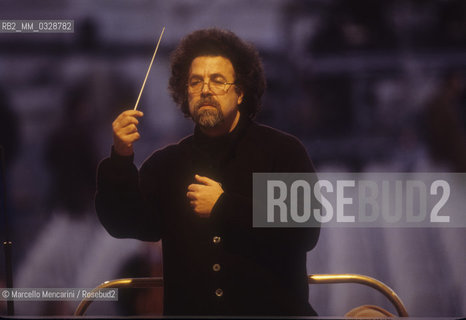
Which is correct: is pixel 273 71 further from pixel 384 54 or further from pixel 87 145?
pixel 87 145

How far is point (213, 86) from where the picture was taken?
1799mm

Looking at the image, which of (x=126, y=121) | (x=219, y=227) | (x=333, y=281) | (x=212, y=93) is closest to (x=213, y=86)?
(x=212, y=93)

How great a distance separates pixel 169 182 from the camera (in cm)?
185

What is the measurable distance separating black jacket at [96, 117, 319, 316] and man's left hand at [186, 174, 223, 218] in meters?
0.03

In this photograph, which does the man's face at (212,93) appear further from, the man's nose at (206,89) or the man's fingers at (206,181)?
the man's fingers at (206,181)

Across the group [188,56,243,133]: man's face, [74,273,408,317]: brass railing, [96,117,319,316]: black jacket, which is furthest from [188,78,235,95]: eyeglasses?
[74,273,408,317]: brass railing

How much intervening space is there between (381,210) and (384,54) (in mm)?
627

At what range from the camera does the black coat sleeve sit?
1.71 meters

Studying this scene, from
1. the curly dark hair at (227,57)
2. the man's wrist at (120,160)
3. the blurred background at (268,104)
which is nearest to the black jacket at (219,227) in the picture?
the man's wrist at (120,160)

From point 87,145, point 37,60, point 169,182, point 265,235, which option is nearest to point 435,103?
point 265,235

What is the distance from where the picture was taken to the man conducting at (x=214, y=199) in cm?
172

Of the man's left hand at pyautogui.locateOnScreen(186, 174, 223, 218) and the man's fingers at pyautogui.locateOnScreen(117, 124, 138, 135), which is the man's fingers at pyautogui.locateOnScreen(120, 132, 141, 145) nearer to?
the man's fingers at pyautogui.locateOnScreen(117, 124, 138, 135)

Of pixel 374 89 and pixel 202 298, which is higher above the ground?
pixel 374 89

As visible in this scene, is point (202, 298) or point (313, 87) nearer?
point (202, 298)
